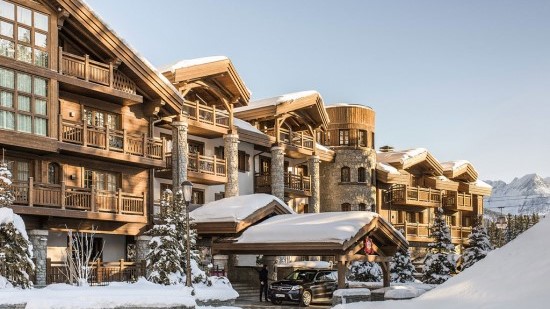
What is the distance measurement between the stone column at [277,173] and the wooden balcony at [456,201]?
23.0 metres

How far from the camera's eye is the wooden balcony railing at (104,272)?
2745 cm

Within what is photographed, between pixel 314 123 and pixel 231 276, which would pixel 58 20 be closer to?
pixel 231 276

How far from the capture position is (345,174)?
53.1 meters

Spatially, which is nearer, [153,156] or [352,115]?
[153,156]

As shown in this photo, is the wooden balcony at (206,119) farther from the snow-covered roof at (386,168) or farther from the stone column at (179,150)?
the snow-covered roof at (386,168)

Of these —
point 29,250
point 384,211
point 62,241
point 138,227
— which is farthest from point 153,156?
point 384,211

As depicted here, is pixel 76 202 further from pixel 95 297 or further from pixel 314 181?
pixel 314 181

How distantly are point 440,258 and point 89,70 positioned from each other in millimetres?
20573

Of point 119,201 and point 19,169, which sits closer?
point 19,169

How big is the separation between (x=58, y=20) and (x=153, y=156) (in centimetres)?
709

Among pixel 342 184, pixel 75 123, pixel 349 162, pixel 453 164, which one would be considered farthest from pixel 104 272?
pixel 453 164

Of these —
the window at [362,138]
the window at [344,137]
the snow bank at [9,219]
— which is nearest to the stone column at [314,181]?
the window at [344,137]

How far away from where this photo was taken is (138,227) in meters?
32.3

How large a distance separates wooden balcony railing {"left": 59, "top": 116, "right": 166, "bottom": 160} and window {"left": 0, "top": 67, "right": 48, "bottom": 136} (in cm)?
95
